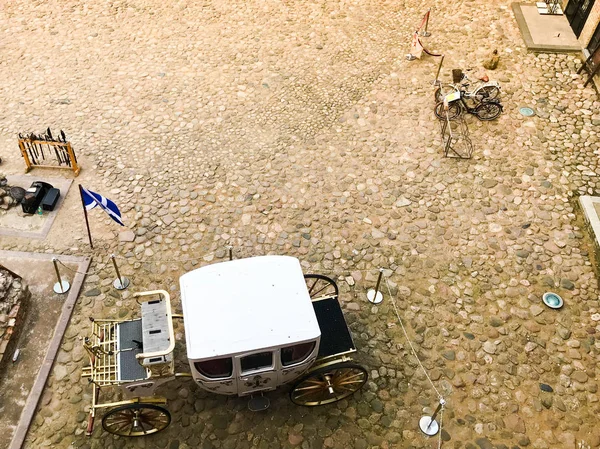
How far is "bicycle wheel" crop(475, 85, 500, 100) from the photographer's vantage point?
14.0 m

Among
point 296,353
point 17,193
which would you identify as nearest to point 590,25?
point 296,353

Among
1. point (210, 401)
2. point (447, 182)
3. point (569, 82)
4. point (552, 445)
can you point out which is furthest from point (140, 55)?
point (552, 445)

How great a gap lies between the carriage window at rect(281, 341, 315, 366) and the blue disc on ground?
18.5 ft

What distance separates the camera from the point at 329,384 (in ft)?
27.8

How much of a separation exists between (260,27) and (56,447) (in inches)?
536

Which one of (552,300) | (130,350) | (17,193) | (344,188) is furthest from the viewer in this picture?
(344,188)

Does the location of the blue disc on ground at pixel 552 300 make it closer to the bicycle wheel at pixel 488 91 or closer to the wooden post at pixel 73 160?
the bicycle wheel at pixel 488 91

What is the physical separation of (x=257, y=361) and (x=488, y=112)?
10152 mm

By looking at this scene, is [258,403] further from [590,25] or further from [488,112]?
[590,25]

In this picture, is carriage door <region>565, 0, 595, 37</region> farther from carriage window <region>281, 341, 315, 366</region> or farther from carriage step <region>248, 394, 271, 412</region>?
carriage step <region>248, 394, 271, 412</region>

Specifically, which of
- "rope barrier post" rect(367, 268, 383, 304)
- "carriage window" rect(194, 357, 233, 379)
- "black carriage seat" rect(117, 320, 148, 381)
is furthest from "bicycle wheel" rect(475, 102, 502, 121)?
"black carriage seat" rect(117, 320, 148, 381)

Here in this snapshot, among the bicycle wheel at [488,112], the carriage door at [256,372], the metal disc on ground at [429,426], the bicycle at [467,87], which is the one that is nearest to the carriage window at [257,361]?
the carriage door at [256,372]

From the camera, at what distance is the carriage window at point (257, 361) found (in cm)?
767

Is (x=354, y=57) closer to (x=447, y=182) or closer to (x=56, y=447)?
(x=447, y=182)
